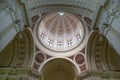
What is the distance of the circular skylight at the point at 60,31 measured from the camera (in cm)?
1895

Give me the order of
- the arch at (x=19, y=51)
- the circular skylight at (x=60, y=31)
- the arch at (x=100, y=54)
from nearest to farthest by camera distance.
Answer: the arch at (x=100, y=54) → the arch at (x=19, y=51) → the circular skylight at (x=60, y=31)

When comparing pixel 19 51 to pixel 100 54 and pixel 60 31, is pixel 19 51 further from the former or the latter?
pixel 100 54

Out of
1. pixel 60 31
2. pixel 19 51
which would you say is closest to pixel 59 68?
pixel 19 51

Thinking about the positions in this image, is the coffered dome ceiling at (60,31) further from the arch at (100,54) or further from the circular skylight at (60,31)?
the arch at (100,54)

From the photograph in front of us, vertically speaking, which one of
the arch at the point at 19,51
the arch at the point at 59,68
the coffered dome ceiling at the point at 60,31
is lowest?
the arch at the point at 59,68

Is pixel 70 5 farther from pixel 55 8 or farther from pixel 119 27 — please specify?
pixel 119 27

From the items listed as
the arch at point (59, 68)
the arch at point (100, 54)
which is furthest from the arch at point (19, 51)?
the arch at point (100, 54)

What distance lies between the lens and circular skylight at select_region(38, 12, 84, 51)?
18952 mm

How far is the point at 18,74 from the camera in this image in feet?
44.6

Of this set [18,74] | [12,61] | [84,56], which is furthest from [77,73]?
[12,61]

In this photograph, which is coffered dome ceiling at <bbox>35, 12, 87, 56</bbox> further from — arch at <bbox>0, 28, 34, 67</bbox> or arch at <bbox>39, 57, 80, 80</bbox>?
arch at <bbox>0, 28, 34, 67</bbox>

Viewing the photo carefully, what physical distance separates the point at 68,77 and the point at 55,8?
10534 mm

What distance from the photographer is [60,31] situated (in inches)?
855

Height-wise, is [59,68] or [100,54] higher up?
[100,54]
